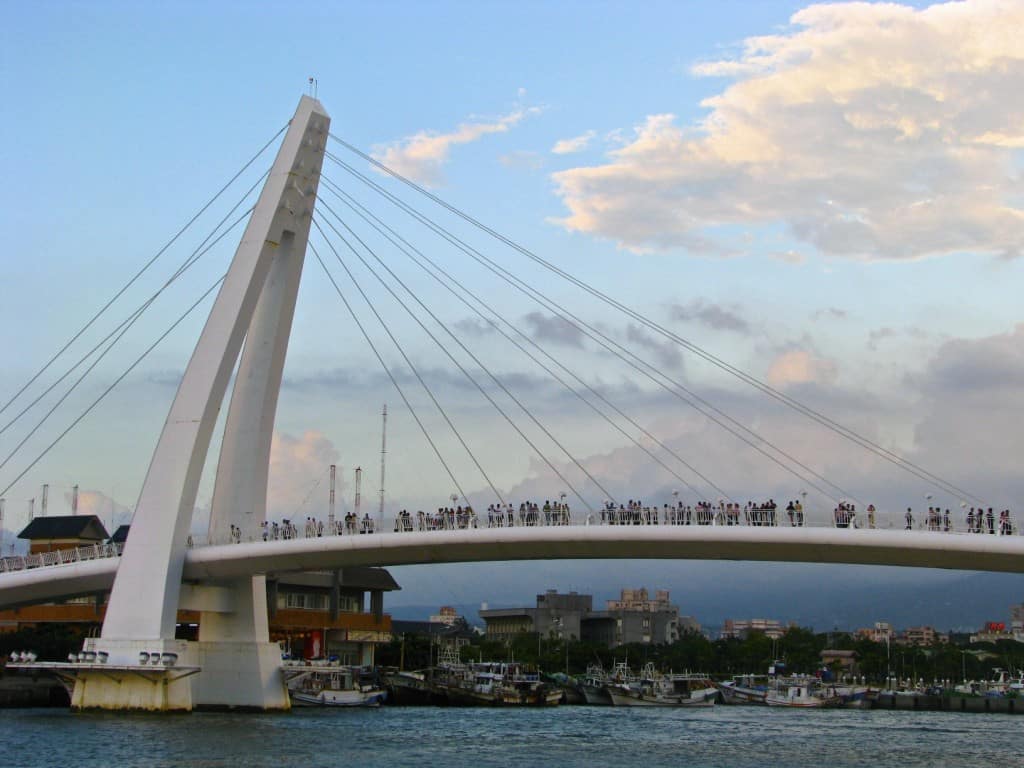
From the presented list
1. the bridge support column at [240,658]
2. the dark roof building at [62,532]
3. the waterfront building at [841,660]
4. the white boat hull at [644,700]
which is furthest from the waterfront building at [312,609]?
the waterfront building at [841,660]

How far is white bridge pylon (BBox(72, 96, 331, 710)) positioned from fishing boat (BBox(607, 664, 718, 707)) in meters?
29.4

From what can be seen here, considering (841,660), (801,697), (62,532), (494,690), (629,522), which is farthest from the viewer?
(841,660)

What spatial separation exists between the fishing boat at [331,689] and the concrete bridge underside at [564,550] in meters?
10.4

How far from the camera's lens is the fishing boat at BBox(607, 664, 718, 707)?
216 ft

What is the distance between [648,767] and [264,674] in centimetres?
1444

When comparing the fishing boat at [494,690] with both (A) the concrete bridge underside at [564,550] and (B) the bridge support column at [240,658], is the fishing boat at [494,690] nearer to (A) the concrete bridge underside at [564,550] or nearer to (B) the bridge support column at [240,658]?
(B) the bridge support column at [240,658]

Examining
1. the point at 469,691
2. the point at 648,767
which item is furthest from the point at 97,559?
the point at 469,691

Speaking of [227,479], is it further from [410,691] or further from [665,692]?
[665,692]

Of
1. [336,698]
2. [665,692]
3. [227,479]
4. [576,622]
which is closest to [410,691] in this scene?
[336,698]

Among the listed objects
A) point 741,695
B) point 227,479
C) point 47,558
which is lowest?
point 741,695

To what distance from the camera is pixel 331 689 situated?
4941 cm

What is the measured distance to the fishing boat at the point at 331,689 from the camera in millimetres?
48094

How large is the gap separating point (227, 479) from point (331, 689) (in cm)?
1372

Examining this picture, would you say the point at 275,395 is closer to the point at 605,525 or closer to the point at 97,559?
the point at 97,559
